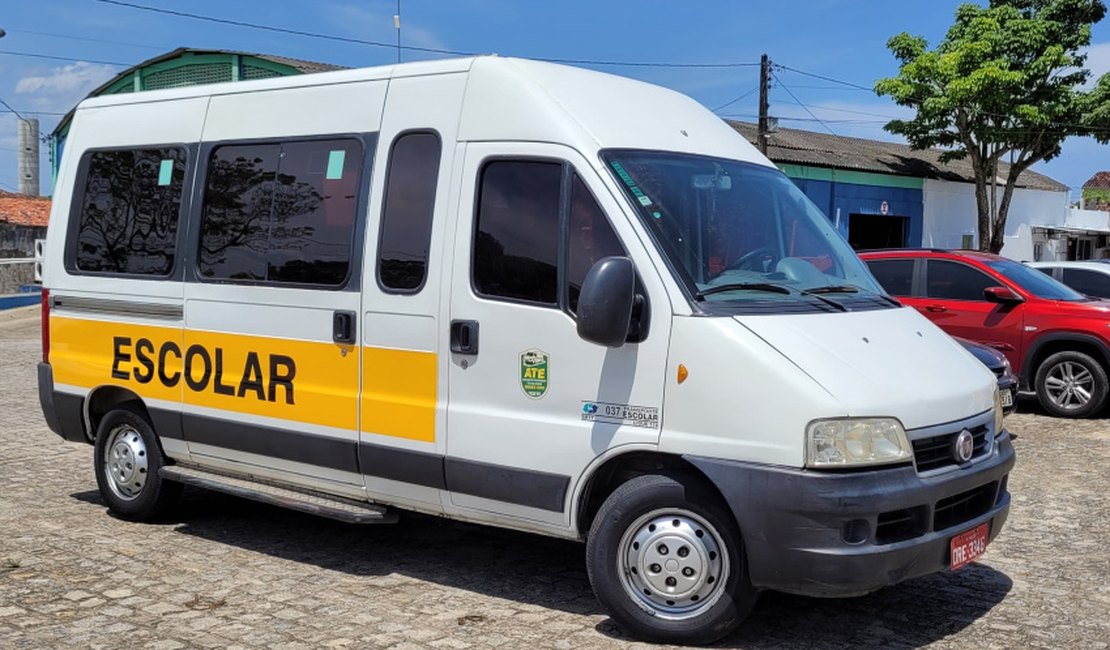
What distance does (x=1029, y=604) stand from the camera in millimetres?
5523

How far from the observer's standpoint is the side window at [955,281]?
11758 mm

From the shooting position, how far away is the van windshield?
495 cm

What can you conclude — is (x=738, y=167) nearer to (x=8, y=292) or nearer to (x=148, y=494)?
(x=148, y=494)

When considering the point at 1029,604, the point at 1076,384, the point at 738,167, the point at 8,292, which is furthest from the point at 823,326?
the point at 8,292

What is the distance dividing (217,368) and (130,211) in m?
1.39

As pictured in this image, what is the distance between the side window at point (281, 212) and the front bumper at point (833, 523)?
2.41 metres

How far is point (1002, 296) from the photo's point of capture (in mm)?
11492

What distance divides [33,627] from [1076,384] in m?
10.1

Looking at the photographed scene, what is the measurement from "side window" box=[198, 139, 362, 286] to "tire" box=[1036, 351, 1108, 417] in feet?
27.7

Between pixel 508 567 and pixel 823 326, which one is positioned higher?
pixel 823 326

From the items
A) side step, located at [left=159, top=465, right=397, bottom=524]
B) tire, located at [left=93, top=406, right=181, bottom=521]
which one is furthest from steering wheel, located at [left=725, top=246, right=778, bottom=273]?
tire, located at [left=93, top=406, right=181, bottom=521]

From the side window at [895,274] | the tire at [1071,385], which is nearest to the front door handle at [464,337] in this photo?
the side window at [895,274]

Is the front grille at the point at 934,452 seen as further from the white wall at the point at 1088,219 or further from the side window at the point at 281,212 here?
the white wall at the point at 1088,219

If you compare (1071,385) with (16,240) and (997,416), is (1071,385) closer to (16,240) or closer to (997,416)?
(997,416)
